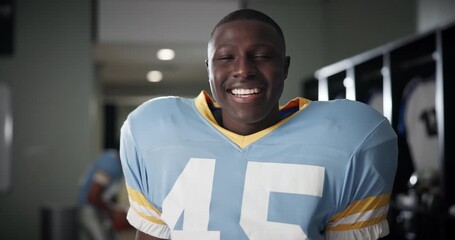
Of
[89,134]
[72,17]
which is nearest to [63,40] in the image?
[72,17]

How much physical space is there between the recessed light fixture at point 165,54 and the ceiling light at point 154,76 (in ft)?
3.35

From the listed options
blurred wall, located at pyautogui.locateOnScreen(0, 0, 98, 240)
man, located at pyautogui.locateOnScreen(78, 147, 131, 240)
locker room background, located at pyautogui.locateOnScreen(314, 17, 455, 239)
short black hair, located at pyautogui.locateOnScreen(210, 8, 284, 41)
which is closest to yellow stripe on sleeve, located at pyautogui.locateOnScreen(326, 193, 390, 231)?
short black hair, located at pyautogui.locateOnScreen(210, 8, 284, 41)

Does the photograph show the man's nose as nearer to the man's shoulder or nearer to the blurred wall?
the man's shoulder

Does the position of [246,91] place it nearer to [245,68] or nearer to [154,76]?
[245,68]

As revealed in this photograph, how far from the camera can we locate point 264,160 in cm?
79

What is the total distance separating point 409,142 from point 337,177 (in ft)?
7.09

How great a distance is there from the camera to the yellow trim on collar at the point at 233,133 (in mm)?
811

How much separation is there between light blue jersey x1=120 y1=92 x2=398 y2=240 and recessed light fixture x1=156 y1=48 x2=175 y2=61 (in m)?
A: 3.74

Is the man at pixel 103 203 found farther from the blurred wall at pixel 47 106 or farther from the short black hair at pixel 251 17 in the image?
the short black hair at pixel 251 17

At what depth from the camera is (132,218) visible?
875 millimetres

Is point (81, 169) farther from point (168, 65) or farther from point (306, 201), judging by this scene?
point (306, 201)

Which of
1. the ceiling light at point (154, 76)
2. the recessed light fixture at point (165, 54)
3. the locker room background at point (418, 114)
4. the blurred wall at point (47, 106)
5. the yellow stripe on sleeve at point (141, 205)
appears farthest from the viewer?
the ceiling light at point (154, 76)

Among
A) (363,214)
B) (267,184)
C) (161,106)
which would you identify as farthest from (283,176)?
(161,106)

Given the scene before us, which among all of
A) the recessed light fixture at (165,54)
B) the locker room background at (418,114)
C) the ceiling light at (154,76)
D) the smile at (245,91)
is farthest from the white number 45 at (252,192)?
the ceiling light at (154,76)
